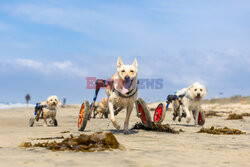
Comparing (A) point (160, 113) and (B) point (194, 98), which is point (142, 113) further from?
(B) point (194, 98)

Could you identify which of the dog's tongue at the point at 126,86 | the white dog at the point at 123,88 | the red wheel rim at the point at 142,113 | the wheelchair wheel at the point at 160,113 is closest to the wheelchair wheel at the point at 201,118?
the wheelchair wheel at the point at 160,113

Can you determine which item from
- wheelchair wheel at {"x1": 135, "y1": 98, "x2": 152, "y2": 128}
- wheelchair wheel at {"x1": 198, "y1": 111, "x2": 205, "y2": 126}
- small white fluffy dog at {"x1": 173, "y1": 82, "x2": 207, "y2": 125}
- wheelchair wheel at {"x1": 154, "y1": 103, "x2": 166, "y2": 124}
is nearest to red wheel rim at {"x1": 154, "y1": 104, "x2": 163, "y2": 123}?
wheelchair wheel at {"x1": 154, "y1": 103, "x2": 166, "y2": 124}

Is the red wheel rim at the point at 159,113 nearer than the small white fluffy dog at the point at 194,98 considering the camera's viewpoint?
Yes

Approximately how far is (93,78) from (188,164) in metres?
6.15

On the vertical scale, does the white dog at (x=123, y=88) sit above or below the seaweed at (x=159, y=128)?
above

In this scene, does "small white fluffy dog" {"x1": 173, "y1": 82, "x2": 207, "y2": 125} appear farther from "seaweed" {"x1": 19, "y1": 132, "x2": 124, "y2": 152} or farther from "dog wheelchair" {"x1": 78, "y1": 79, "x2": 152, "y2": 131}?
"seaweed" {"x1": 19, "y1": 132, "x2": 124, "y2": 152}

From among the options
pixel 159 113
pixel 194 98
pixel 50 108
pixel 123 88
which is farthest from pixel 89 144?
pixel 50 108

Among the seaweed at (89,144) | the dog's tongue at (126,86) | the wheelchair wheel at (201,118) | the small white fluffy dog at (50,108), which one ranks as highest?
the dog's tongue at (126,86)

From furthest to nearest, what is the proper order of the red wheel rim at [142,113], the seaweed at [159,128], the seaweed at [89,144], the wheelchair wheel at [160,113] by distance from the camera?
the wheelchair wheel at [160,113]
the red wheel rim at [142,113]
the seaweed at [159,128]
the seaweed at [89,144]

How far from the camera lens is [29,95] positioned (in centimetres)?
5744

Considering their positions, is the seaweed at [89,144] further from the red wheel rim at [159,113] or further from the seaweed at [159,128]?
the red wheel rim at [159,113]

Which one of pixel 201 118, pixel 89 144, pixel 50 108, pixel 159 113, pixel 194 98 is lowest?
pixel 89 144

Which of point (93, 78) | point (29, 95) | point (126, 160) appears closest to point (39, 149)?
point (126, 160)

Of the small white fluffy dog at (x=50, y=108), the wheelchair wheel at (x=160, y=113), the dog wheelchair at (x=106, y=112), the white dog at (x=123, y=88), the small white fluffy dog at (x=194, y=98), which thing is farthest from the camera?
the small white fluffy dog at (x=50, y=108)
